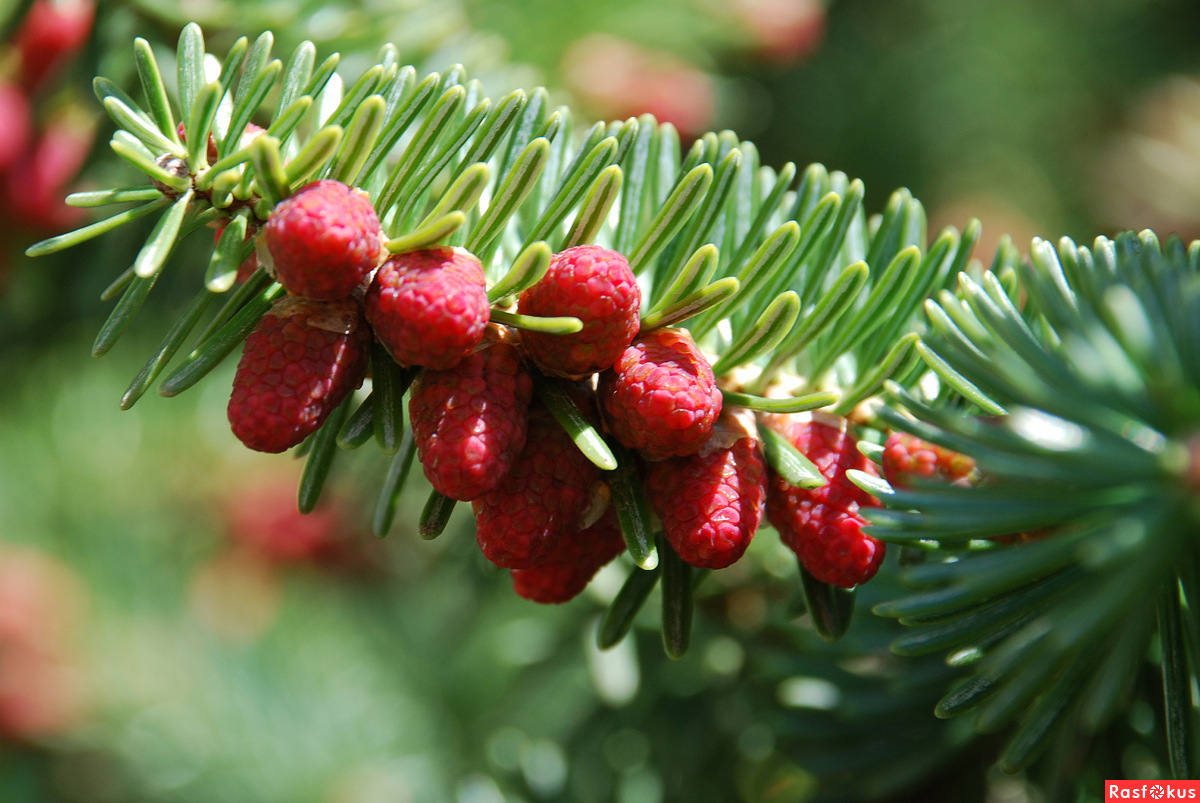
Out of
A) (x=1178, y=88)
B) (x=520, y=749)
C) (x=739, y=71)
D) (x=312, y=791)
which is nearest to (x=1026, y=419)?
(x=520, y=749)

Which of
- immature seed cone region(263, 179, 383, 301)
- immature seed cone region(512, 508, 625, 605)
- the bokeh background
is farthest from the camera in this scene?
the bokeh background

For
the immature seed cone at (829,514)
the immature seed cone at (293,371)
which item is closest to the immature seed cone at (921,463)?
the immature seed cone at (829,514)

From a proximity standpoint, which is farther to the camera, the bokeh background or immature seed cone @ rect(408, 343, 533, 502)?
the bokeh background

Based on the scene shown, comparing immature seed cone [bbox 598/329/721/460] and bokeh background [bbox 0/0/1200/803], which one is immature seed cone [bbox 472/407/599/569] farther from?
bokeh background [bbox 0/0/1200/803]

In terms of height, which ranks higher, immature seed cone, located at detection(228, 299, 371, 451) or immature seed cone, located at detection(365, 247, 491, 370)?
immature seed cone, located at detection(365, 247, 491, 370)
